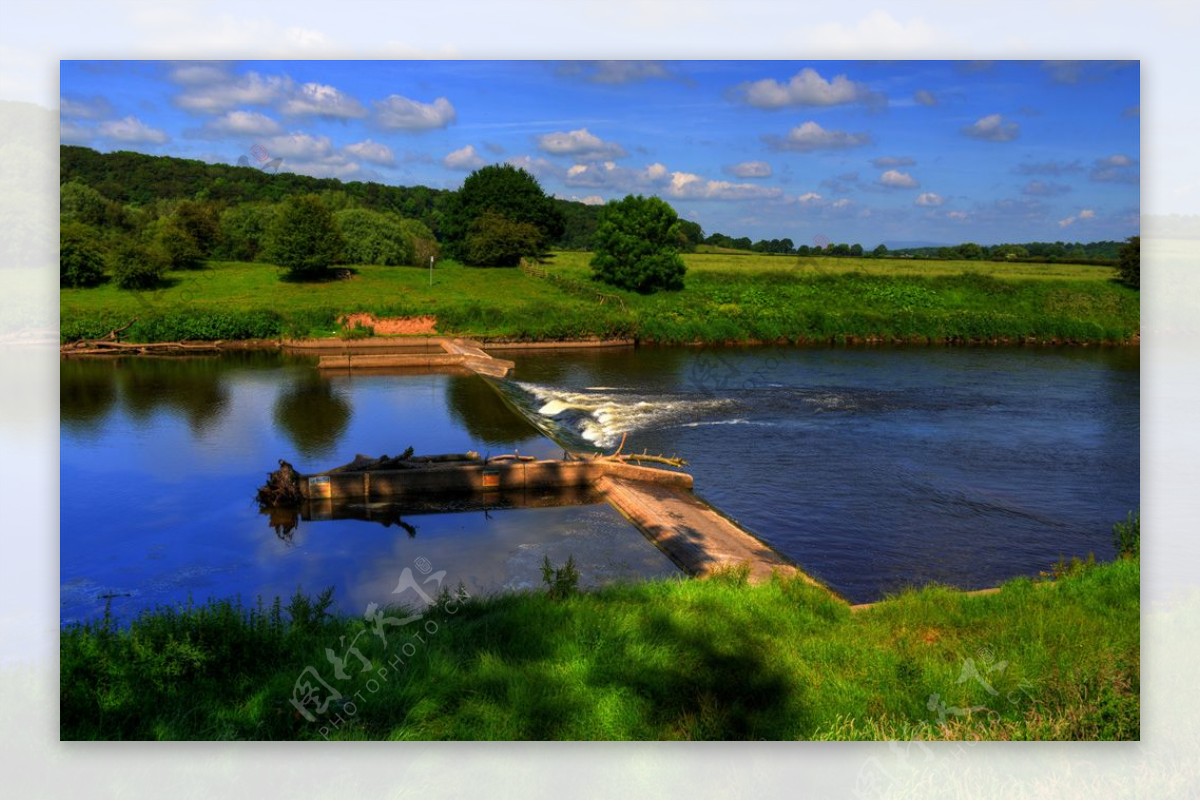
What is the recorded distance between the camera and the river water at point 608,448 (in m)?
13.0

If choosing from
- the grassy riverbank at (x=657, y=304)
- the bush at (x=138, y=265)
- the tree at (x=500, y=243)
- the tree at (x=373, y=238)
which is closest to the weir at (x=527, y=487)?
the bush at (x=138, y=265)

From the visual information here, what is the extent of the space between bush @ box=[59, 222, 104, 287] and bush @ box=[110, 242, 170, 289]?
1.74ft

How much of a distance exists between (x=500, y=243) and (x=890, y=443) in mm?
28740

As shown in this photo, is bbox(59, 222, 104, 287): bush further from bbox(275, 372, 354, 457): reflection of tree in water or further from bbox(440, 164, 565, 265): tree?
bbox(440, 164, 565, 265): tree

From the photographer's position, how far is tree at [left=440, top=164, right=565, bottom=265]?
5000cm

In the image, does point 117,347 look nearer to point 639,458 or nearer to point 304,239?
point 304,239

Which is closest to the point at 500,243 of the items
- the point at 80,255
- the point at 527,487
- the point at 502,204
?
the point at 502,204

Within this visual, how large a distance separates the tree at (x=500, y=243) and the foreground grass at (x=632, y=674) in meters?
38.2

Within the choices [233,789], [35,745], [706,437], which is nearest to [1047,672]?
[233,789]

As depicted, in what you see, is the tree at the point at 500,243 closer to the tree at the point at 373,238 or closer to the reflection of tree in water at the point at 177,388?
the tree at the point at 373,238

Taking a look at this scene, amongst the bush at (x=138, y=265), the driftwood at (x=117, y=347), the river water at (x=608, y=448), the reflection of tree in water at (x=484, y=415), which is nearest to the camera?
the river water at (x=608, y=448)

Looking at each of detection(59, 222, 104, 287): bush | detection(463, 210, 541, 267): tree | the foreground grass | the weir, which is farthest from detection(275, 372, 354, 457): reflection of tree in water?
detection(463, 210, 541, 267): tree

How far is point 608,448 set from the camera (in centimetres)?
2064

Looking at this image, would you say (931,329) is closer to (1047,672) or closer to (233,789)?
(1047,672)
